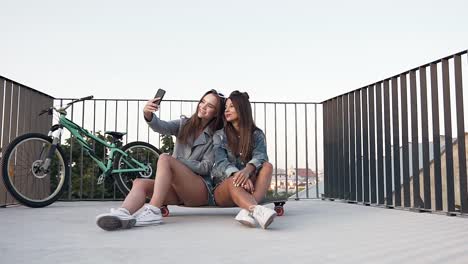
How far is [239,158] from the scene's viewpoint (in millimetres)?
2812

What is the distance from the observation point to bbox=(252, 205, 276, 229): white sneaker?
86.7 inches

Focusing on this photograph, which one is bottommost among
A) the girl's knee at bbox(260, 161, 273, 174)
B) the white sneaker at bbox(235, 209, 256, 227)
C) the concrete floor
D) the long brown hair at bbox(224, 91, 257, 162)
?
the concrete floor

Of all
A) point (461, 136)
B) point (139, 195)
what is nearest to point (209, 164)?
point (139, 195)

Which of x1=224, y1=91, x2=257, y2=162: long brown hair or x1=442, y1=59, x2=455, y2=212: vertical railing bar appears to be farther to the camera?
x1=442, y1=59, x2=455, y2=212: vertical railing bar

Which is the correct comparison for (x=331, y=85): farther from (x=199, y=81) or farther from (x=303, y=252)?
(x=303, y=252)

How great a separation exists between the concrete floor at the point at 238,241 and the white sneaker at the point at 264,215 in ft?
0.15

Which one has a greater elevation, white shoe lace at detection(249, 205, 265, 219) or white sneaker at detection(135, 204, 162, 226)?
white shoe lace at detection(249, 205, 265, 219)

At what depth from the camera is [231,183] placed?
8.30 ft

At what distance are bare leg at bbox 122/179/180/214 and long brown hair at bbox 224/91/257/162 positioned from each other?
1.53 feet

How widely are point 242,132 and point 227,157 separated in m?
0.18

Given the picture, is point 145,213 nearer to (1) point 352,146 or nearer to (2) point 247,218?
(2) point 247,218

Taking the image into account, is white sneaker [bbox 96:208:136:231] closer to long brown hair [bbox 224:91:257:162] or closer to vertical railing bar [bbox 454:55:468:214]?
long brown hair [bbox 224:91:257:162]

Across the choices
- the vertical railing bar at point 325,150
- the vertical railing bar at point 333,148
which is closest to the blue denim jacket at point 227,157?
the vertical railing bar at point 333,148

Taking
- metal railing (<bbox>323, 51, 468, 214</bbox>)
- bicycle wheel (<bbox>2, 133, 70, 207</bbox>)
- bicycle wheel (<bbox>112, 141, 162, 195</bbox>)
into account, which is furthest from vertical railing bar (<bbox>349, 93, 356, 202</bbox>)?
bicycle wheel (<bbox>2, 133, 70, 207</bbox>)
